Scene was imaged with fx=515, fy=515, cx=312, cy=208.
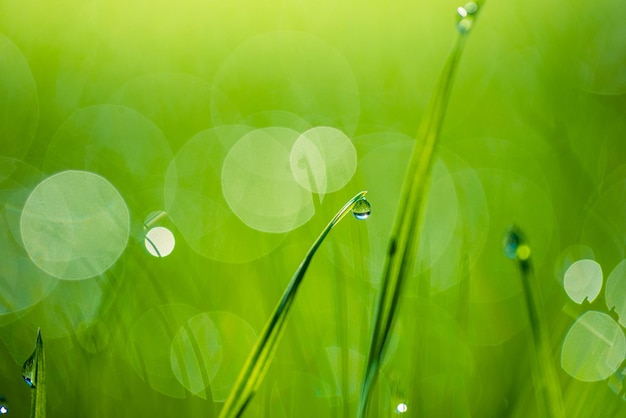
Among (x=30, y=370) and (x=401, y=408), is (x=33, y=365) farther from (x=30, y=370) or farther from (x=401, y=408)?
(x=401, y=408)

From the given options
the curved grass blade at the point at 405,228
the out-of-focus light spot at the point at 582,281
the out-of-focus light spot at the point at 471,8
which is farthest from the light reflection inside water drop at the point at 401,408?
the out-of-focus light spot at the point at 471,8

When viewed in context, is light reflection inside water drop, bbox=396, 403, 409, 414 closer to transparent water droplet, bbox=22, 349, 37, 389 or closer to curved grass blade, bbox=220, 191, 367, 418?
curved grass blade, bbox=220, 191, 367, 418

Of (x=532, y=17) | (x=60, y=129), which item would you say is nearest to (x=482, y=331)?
(x=60, y=129)

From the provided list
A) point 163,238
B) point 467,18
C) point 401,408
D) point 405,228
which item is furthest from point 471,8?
point 163,238

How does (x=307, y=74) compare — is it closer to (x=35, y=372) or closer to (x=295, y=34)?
(x=295, y=34)

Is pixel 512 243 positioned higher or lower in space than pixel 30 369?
higher

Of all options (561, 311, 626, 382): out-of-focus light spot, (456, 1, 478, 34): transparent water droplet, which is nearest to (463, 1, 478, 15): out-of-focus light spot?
(456, 1, 478, 34): transparent water droplet

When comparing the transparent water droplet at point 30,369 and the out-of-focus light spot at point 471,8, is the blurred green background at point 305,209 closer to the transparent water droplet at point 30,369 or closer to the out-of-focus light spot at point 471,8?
the transparent water droplet at point 30,369
